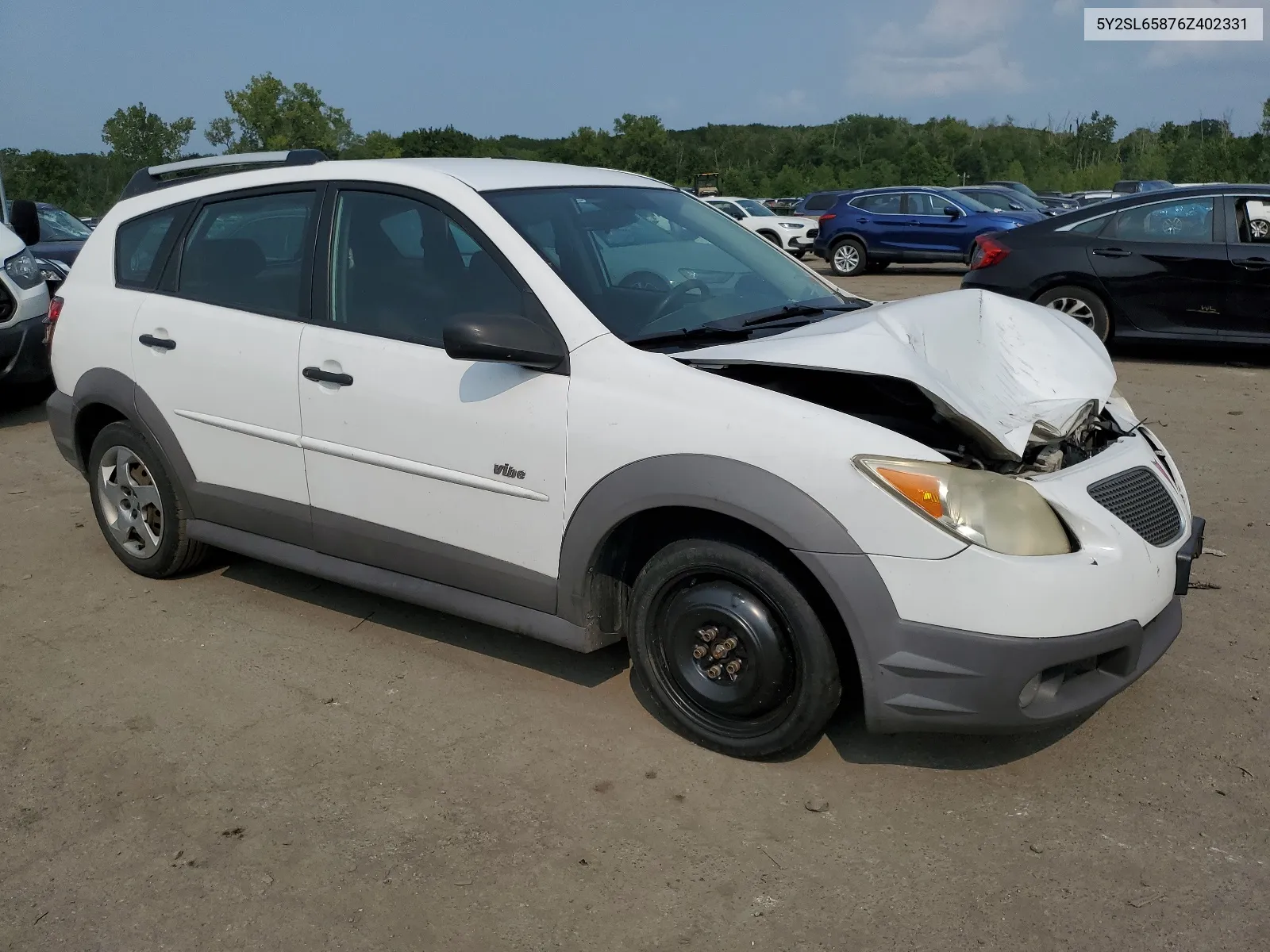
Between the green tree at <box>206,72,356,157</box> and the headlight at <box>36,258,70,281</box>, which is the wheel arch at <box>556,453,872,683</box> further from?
the green tree at <box>206,72,356,157</box>

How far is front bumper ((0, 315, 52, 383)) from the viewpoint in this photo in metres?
8.69

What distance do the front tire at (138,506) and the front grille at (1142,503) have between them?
357 centimetres

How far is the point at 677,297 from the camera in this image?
12.9ft

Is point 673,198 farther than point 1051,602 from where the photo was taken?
Yes

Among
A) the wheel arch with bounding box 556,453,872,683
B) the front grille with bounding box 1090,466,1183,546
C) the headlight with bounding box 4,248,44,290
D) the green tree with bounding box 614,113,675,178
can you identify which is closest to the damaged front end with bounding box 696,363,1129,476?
the front grille with bounding box 1090,466,1183,546

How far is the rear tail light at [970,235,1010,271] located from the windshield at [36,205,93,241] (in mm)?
9349

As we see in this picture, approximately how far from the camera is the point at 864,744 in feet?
11.6

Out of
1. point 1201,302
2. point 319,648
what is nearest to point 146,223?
point 319,648

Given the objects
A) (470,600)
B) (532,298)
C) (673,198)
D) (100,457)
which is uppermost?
Result: (673,198)

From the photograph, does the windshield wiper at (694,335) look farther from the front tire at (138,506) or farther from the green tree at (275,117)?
the green tree at (275,117)

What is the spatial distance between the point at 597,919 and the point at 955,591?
1.20 m

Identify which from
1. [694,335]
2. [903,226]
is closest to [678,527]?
[694,335]

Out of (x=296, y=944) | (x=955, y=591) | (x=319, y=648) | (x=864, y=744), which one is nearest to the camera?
(x=296, y=944)

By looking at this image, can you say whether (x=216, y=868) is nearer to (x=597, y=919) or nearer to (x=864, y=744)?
(x=597, y=919)
